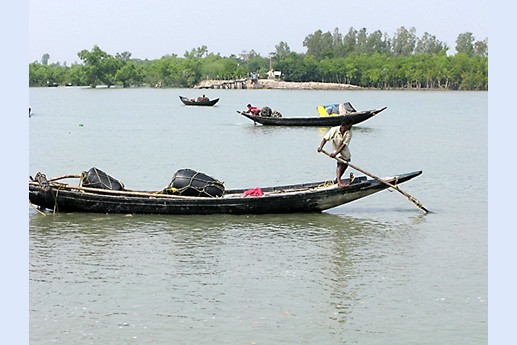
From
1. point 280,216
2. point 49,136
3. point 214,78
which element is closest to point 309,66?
point 214,78

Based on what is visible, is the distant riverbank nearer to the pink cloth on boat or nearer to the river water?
the river water

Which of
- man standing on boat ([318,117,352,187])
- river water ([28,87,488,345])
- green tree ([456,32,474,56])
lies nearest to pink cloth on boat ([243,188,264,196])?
river water ([28,87,488,345])

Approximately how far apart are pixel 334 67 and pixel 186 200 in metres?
110

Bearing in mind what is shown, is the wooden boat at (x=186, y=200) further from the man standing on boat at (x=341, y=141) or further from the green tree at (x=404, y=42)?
the green tree at (x=404, y=42)

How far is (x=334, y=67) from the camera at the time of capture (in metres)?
120

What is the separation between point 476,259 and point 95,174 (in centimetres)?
530

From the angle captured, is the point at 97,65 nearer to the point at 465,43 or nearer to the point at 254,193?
the point at 465,43

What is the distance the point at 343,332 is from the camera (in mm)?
7238

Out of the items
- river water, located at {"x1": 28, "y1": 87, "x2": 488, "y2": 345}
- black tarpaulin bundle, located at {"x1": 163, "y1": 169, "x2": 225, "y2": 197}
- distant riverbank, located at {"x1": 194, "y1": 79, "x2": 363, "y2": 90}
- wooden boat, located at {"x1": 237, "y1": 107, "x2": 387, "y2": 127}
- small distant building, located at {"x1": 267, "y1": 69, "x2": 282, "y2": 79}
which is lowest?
river water, located at {"x1": 28, "y1": 87, "x2": 488, "y2": 345}

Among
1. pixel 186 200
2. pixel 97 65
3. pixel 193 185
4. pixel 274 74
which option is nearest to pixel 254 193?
pixel 193 185

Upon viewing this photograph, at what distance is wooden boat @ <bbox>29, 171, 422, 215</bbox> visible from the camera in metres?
11.5

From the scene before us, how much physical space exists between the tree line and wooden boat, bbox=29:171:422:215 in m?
97.3

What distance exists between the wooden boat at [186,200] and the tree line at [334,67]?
97.3 meters

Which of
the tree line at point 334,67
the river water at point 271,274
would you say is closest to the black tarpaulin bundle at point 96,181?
the river water at point 271,274
